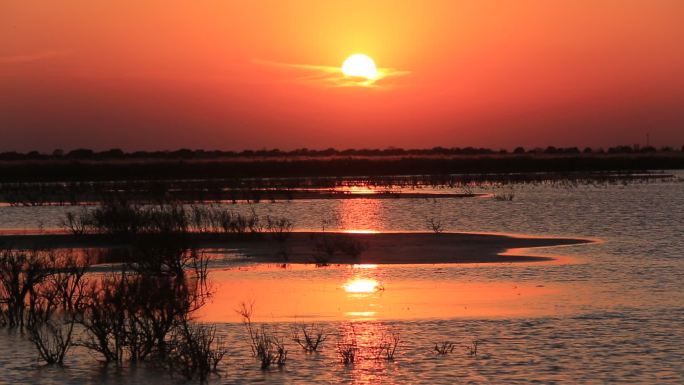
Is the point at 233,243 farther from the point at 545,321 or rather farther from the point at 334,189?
the point at 334,189

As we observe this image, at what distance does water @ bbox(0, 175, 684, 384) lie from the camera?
12.8 meters

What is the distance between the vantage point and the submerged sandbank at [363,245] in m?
25.4

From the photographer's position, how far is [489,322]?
16.0 m

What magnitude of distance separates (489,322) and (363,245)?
12681 mm

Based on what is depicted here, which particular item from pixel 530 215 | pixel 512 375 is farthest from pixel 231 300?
pixel 530 215

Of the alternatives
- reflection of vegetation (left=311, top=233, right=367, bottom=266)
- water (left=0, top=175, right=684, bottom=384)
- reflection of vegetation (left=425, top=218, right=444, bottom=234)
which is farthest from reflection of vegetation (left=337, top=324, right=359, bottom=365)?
reflection of vegetation (left=425, top=218, right=444, bottom=234)

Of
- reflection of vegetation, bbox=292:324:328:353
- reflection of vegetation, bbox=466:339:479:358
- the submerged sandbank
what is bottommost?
reflection of vegetation, bbox=466:339:479:358

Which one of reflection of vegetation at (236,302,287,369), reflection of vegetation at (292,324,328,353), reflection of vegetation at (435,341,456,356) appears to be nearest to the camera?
reflection of vegetation at (236,302,287,369)

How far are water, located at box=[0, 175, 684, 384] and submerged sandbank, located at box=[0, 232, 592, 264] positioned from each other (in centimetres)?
150

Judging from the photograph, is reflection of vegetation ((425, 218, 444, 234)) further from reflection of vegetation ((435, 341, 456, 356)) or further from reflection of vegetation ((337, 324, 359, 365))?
reflection of vegetation ((435, 341, 456, 356))

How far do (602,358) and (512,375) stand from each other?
1661 millimetres

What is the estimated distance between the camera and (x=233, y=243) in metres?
29.5

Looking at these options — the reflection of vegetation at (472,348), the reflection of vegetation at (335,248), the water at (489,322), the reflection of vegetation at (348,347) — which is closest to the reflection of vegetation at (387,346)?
the water at (489,322)

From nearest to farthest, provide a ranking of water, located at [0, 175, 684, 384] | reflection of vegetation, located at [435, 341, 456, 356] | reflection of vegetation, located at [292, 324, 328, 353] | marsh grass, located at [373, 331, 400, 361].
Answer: water, located at [0, 175, 684, 384] < marsh grass, located at [373, 331, 400, 361] < reflection of vegetation, located at [435, 341, 456, 356] < reflection of vegetation, located at [292, 324, 328, 353]
